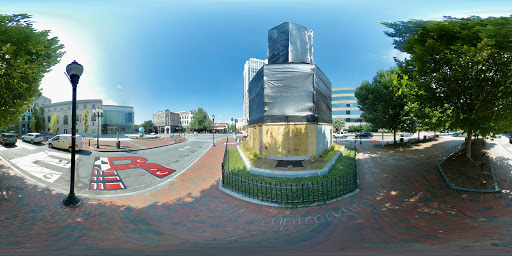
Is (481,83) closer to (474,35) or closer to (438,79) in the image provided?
(438,79)

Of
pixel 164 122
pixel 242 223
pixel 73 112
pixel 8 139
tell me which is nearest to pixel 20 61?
pixel 73 112

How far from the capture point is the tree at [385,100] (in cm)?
1171

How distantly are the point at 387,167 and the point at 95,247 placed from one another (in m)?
9.36

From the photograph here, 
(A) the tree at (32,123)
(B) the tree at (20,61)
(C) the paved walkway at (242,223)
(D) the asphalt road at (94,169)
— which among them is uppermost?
(B) the tree at (20,61)

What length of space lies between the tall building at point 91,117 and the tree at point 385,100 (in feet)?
47.0

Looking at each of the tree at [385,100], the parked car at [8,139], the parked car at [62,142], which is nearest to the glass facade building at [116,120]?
the parked car at [62,142]

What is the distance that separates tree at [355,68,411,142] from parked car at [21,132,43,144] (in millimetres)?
16668

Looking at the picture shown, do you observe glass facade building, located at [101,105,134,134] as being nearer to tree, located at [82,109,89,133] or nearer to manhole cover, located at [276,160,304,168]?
tree, located at [82,109,89,133]

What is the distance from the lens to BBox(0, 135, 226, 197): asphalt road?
419 cm

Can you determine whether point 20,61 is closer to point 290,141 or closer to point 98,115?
point 98,115

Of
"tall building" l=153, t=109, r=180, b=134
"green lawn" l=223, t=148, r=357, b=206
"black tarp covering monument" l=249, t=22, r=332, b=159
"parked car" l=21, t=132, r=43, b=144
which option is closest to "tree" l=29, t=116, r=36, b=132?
"parked car" l=21, t=132, r=43, b=144

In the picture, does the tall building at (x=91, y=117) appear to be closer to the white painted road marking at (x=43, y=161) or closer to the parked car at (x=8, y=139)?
the white painted road marking at (x=43, y=161)

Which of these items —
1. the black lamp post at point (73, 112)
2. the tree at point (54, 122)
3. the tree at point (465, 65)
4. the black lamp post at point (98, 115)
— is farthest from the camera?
→ the tree at point (54, 122)

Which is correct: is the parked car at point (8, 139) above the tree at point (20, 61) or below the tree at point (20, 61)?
below
